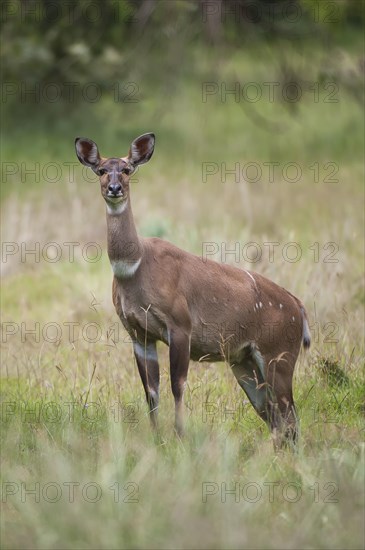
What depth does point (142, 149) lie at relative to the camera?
24.3ft

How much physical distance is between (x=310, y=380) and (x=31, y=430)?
2.08 metres

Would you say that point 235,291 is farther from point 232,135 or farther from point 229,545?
point 232,135

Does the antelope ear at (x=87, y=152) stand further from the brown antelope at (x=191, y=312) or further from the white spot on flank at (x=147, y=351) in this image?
the white spot on flank at (x=147, y=351)

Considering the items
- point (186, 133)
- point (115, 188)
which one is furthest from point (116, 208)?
point (186, 133)

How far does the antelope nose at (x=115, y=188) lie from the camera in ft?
22.4

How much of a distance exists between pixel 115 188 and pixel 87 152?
604mm

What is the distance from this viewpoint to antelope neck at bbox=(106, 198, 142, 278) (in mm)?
6898

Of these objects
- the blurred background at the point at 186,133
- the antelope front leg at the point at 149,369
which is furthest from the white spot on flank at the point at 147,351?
the blurred background at the point at 186,133

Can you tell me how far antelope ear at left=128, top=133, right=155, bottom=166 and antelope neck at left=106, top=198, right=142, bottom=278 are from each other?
384 millimetres

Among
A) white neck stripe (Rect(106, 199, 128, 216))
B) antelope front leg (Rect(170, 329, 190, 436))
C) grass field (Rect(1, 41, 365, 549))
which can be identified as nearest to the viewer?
grass field (Rect(1, 41, 365, 549))

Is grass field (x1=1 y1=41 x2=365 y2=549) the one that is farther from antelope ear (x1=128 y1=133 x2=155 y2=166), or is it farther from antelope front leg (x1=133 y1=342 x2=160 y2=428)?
antelope ear (x1=128 y1=133 x2=155 y2=166)

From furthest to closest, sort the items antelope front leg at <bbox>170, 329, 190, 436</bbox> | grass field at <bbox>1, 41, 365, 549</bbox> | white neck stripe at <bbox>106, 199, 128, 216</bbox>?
1. white neck stripe at <bbox>106, 199, 128, 216</bbox>
2. antelope front leg at <bbox>170, 329, 190, 436</bbox>
3. grass field at <bbox>1, 41, 365, 549</bbox>

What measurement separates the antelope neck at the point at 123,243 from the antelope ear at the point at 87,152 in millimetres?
404

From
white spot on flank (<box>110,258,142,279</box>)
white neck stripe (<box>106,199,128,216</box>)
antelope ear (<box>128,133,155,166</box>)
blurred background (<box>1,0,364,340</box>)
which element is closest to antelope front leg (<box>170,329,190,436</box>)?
white spot on flank (<box>110,258,142,279</box>)
